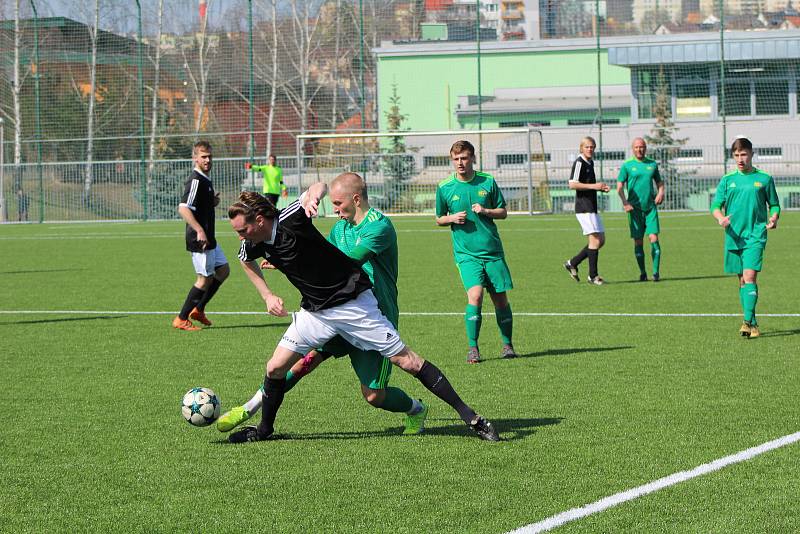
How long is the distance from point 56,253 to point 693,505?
21.2 m

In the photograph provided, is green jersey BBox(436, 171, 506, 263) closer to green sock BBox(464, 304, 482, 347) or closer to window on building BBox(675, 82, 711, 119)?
green sock BBox(464, 304, 482, 347)

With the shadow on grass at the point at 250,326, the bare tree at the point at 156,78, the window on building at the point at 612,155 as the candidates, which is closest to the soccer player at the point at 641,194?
the shadow on grass at the point at 250,326

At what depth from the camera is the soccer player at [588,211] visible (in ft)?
54.0

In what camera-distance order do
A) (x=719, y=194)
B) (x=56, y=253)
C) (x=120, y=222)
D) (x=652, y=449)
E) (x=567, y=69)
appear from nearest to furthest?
(x=652, y=449)
(x=719, y=194)
(x=56, y=253)
(x=120, y=222)
(x=567, y=69)

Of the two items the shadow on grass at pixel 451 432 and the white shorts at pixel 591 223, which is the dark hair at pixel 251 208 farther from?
the white shorts at pixel 591 223

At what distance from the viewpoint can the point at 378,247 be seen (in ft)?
21.7

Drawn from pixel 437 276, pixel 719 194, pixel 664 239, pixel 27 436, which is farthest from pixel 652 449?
pixel 664 239

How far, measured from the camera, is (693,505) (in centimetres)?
530

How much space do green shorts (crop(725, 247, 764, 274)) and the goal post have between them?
23.1 m

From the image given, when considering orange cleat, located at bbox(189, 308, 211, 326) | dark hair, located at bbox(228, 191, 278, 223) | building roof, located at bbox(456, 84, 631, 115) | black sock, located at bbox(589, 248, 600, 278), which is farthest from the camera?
building roof, located at bbox(456, 84, 631, 115)

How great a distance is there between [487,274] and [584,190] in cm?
750

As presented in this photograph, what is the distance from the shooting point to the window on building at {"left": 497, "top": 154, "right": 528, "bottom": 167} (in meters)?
34.8

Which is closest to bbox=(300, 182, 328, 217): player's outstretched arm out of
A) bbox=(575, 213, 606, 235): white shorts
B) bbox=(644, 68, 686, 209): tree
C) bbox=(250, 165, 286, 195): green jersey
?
bbox=(575, 213, 606, 235): white shorts

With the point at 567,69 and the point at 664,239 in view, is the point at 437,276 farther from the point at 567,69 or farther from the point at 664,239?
the point at 567,69
